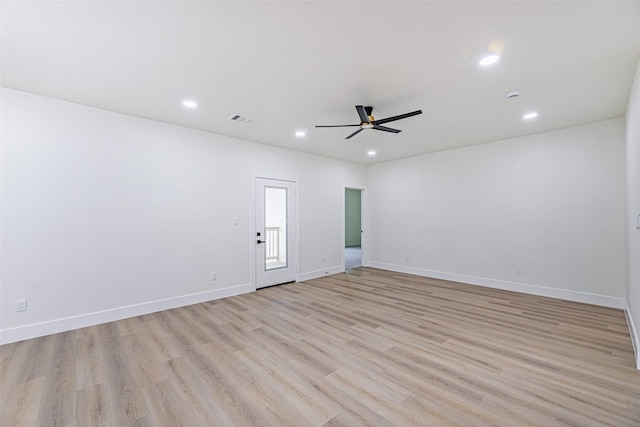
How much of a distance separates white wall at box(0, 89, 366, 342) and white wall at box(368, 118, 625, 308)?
145 inches

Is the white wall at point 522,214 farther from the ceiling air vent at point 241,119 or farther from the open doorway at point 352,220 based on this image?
the open doorway at point 352,220

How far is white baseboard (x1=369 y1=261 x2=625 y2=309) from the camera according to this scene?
4150mm

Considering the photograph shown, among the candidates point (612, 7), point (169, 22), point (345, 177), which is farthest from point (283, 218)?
point (612, 7)

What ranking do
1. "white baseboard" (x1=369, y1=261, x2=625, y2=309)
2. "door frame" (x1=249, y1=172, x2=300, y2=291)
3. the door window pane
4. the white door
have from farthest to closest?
1. the door window pane
2. the white door
3. "door frame" (x1=249, y1=172, x2=300, y2=291)
4. "white baseboard" (x1=369, y1=261, x2=625, y2=309)

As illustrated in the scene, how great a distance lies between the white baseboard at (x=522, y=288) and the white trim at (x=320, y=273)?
1360mm

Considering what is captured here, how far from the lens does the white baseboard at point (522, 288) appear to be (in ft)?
13.6

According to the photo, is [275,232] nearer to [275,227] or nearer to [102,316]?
[275,227]

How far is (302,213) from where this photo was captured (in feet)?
19.4

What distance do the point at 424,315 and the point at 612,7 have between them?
3.45 meters

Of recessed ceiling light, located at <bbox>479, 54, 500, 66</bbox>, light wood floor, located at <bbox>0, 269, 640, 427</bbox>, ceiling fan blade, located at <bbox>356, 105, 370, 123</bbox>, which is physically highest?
recessed ceiling light, located at <bbox>479, 54, 500, 66</bbox>

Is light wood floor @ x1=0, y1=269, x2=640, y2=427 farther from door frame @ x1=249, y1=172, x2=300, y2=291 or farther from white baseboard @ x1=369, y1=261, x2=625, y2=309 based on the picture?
door frame @ x1=249, y1=172, x2=300, y2=291

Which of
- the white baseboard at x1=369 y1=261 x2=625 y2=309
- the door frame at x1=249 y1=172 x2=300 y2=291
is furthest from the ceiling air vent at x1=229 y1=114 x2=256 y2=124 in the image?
the white baseboard at x1=369 y1=261 x2=625 y2=309

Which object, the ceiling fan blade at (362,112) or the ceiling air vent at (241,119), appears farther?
the ceiling air vent at (241,119)

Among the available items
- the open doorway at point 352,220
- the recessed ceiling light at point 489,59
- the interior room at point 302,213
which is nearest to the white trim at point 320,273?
the interior room at point 302,213
